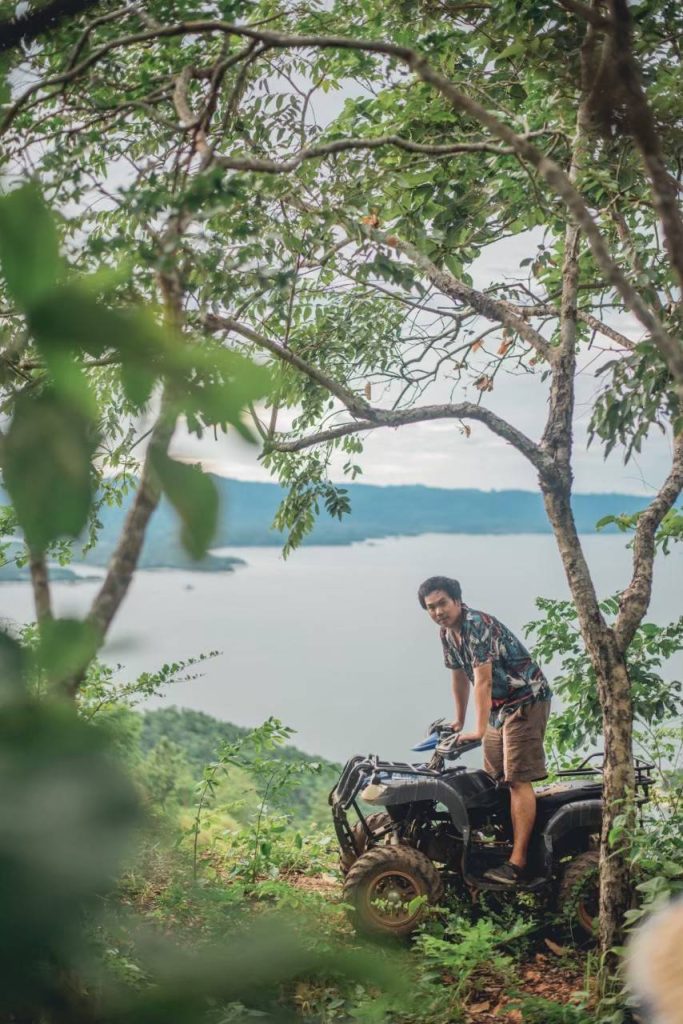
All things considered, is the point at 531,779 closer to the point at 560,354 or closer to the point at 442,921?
the point at 442,921

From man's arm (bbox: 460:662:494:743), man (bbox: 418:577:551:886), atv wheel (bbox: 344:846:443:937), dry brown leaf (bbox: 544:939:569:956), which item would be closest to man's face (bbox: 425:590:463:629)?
man (bbox: 418:577:551:886)

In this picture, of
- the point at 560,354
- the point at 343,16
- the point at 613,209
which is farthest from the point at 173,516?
the point at 343,16

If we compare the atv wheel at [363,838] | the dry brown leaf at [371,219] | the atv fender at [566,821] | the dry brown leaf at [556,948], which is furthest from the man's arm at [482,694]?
the dry brown leaf at [371,219]

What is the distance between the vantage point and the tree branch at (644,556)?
8.45 ft

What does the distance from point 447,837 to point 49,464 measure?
3.20 m

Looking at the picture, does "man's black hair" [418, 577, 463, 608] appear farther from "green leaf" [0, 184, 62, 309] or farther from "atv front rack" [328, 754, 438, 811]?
"green leaf" [0, 184, 62, 309]

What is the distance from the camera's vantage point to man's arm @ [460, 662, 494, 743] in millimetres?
3002

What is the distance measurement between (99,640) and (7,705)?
3 centimetres

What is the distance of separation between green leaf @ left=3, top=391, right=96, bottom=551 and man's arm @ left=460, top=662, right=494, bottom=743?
112 inches

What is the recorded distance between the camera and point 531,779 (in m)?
3.04

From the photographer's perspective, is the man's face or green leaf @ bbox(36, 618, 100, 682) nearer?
green leaf @ bbox(36, 618, 100, 682)

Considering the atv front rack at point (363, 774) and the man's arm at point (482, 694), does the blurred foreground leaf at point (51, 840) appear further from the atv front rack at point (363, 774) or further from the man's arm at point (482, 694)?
the atv front rack at point (363, 774)

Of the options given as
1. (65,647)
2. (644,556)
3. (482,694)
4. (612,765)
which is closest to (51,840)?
(65,647)

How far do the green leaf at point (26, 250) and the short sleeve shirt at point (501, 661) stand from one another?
2867mm
